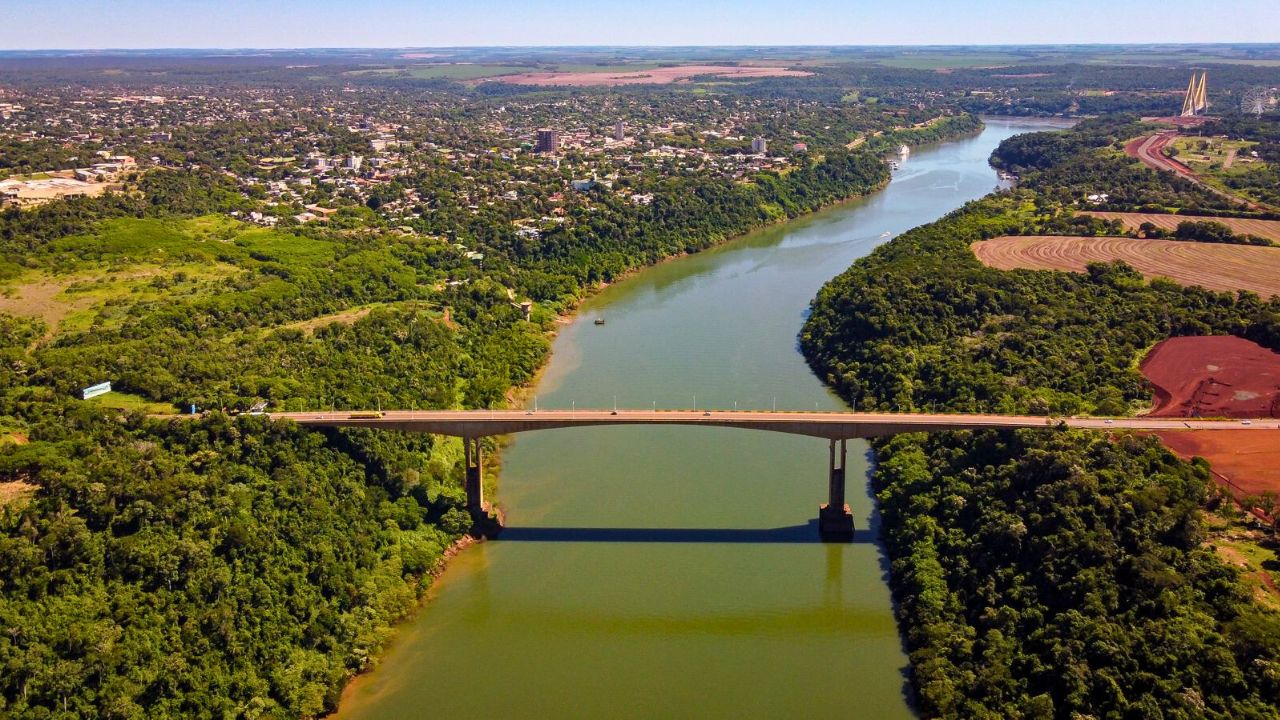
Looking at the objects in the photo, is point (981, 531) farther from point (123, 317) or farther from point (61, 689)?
point (123, 317)

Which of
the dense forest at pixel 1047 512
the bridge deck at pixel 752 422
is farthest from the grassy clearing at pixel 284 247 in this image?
the dense forest at pixel 1047 512

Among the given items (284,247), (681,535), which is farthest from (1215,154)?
(681,535)

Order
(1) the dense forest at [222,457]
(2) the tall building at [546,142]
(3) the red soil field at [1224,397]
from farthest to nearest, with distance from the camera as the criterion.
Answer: (2) the tall building at [546,142]
(3) the red soil field at [1224,397]
(1) the dense forest at [222,457]

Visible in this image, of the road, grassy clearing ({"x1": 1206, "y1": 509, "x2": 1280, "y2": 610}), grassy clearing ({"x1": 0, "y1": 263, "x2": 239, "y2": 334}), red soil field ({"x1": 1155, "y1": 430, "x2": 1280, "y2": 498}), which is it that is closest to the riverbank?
grassy clearing ({"x1": 0, "y1": 263, "x2": 239, "y2": 334})

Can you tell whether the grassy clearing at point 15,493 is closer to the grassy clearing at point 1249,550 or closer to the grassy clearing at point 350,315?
the grassy clearing at point 350,315

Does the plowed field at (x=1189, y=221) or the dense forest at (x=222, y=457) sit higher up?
the plowed field at (x=1189, y=221)

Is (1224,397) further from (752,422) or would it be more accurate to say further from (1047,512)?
(752,422)

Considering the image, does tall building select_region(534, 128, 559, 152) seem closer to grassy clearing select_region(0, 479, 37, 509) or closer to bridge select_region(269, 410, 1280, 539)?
bridge select_region(269, 410, 1280, 539)
